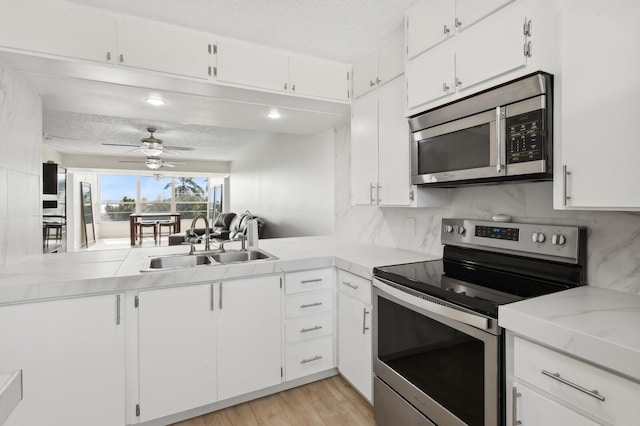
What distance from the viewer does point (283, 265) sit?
2.12 meters

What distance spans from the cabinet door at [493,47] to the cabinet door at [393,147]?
0.49 m

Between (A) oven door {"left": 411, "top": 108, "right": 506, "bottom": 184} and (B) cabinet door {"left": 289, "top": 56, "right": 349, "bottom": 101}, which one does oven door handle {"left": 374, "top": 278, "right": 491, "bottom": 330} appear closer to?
(A) oven door {"left": 411, "top": 108, "right": 506, "bottom": 184}

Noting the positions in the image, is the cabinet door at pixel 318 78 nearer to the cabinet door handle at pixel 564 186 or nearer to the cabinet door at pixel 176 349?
the cabinet door at pixel 176 349

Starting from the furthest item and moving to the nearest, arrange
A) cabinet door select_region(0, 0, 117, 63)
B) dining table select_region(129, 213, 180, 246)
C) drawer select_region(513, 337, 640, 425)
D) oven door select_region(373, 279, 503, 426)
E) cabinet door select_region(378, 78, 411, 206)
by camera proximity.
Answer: dining table select_region(129, 213, 180, 246) → cabinet door select_region(378, 78, 411, 206) → cabinet door select_region(0, 0, 117, 63) → oven door select_region(373, 279, 503, 426) → drawer select_region(513, 337, 640, 425)

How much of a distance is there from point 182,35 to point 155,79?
12.7 inches

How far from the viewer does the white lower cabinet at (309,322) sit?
218 cm

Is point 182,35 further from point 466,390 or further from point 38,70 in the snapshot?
point 466,390

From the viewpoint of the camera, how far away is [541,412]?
101cm

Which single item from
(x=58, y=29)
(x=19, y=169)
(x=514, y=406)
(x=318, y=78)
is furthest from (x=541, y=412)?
(x=19, y=169)

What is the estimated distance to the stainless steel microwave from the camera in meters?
1.26

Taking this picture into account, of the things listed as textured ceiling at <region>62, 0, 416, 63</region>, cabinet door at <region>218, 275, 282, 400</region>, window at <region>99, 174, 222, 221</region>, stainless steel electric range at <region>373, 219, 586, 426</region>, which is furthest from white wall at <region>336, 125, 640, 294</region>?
window at <region>99, 174, 222, 221</region>

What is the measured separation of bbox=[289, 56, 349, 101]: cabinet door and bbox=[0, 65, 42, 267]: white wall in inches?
65.6

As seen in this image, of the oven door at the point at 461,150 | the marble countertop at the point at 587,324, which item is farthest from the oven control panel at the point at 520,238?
the oven door at the point at 461,150

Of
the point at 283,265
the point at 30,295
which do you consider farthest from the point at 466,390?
the point at 30,295
